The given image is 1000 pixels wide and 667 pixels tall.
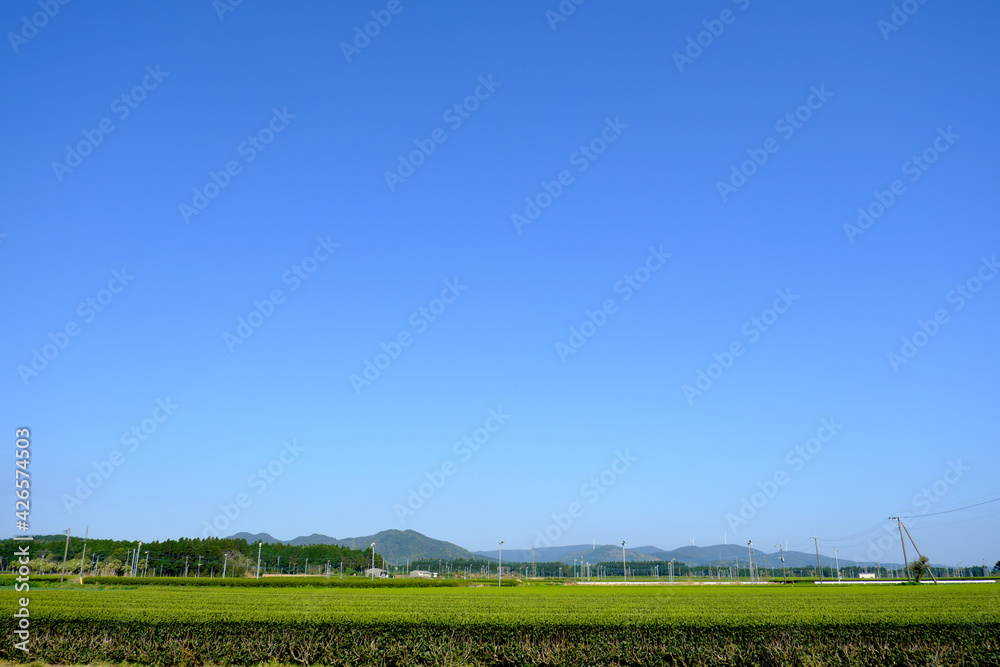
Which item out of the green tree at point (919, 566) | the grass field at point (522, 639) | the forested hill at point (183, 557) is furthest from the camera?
the forested hill at point (183, 557)

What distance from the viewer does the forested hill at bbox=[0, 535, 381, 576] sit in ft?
327

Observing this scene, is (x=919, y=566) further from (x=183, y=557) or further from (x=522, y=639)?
(x=183, y=557)

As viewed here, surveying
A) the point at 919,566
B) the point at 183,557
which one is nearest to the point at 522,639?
the point at 919,566

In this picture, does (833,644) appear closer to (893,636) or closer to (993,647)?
(893,636)

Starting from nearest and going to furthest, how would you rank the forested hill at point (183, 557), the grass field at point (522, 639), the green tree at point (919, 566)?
the grass field at point (522, 639) → the green tree at point (919, 566) → the forested hill at point (183, 557)

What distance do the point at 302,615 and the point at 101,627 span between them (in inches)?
204

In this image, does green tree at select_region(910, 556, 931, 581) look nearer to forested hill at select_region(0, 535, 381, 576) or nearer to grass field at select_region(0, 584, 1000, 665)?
grass field at select_region(0, 584, 1000, 665)

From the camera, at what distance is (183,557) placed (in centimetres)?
11662

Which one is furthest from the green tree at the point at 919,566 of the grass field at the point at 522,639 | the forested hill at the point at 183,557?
the forested hill at the point at 183,557

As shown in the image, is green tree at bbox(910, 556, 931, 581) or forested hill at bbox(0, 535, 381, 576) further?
forested hill at bbox(0, 535, 381, 576)

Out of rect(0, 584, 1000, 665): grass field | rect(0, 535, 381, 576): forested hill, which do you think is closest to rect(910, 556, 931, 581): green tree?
rect(0, 584, 1000, 665): grass field

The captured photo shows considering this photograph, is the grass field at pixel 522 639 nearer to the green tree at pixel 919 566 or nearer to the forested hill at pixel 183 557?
the green tree at pixel 919 566

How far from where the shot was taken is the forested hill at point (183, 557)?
99.8 meters

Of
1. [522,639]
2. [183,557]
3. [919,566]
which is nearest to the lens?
[522,639]
